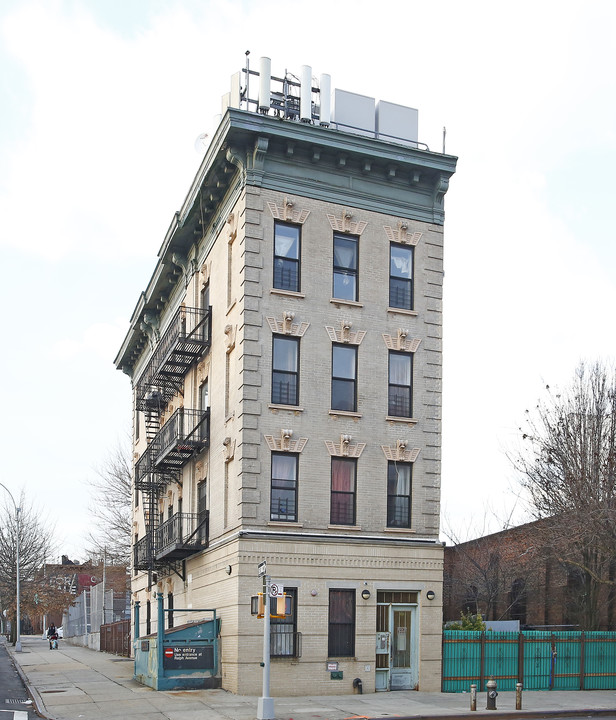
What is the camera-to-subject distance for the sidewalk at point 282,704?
21500 mm

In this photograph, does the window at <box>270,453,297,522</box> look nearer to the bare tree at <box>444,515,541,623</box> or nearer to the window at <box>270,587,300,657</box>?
the window at <box>270,587,300,657</box>

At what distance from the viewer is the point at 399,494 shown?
→ 27.8 meters

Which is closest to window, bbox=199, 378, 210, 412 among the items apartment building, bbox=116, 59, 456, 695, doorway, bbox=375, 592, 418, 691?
apartment building, bbox=116, 59, 456, 695

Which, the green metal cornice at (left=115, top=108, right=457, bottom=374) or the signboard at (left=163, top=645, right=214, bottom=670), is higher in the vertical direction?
the green metal cornice at (left=115, top=108, right=457, bottom=374)

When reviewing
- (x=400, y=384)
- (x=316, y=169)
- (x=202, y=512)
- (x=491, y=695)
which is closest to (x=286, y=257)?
(x=316, y=169)

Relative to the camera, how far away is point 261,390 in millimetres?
26344

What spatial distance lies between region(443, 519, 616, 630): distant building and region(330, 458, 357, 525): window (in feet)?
36.6

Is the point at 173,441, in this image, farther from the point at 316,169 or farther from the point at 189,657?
the point at 316,169

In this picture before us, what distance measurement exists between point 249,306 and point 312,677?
10538 millimetres

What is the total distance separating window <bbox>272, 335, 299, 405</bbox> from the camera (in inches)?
1054

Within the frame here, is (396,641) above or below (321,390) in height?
below

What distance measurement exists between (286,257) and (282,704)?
12.6 meters

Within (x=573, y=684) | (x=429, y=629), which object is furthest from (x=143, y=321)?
(x=573, y=684)

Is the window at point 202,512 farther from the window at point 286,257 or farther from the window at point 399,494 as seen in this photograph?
the window at point 286,257
